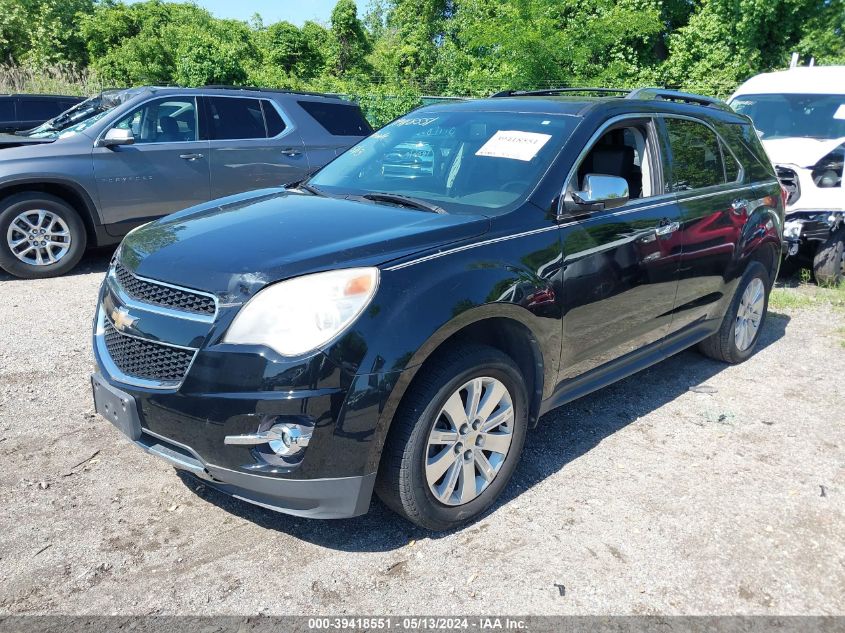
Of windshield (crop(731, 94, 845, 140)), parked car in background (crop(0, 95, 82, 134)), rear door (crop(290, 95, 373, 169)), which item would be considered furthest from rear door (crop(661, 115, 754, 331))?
parked car in background (crop(0, 95, 82, 134))

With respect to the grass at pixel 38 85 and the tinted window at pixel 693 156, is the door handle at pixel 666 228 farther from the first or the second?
the grass at pixel 38 85

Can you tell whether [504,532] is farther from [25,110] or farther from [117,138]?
[25,110]

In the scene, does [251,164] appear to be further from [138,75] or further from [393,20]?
[393,20]

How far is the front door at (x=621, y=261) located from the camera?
3.41m

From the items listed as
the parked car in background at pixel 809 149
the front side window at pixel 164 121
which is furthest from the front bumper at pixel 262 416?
the parked car in background at pixel 809 149

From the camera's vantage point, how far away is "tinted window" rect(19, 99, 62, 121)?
11.5m

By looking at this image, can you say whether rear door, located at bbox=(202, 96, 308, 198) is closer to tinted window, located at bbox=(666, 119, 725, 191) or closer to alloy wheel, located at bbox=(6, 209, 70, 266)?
alloy wheel, located at bbox=(6, 209, 70, 266)

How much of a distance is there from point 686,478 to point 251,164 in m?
5.88

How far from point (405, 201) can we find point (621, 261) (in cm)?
116

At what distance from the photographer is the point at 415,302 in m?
2.69

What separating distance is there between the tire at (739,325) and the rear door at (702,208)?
350mm

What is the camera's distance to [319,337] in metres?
2.53

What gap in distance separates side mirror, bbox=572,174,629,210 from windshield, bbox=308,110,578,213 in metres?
0.22

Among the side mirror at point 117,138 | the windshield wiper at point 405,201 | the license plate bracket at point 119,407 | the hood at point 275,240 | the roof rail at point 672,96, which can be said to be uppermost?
the roof rail at point 672,96
